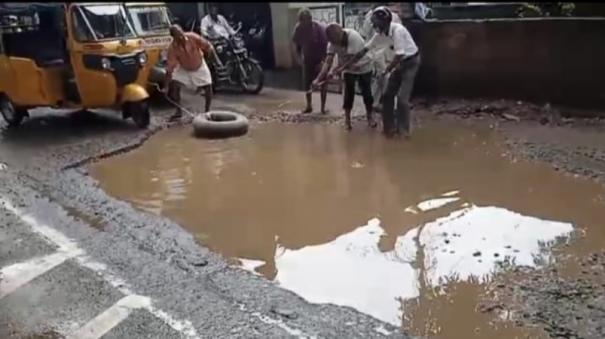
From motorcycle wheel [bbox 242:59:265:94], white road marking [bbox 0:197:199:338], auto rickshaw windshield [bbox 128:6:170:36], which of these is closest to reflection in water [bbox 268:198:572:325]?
white road marking [bbox 0:197:199:338]

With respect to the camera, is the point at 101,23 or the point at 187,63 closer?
the point at 101,23

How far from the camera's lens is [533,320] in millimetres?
3834

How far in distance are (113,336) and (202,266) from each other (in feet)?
3.56

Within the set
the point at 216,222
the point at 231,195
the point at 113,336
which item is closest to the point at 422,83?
the point at 231,195

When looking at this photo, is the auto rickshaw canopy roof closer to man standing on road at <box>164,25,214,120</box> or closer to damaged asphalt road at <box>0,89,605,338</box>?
man standing on road at <box>164,25,214,120</box>

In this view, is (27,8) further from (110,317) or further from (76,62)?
(110,317)

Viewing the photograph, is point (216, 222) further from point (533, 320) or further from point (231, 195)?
point (533, 320)

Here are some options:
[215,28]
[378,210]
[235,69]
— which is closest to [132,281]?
[378,210]

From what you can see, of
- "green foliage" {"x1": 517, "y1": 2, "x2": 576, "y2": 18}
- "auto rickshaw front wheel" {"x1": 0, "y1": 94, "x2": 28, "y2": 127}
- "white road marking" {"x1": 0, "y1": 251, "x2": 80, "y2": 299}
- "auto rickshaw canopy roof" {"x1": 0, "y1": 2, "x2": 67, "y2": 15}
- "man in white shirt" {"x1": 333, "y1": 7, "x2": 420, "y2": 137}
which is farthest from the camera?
"green foliage" {"x1": 517, "y1": 2, "x2": 576, "y2": 18}

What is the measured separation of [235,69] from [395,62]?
500 cm

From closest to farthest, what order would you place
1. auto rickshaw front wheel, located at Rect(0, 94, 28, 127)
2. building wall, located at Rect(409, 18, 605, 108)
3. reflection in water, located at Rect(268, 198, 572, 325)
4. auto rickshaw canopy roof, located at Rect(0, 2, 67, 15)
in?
reflection in water, located at Rect(268, 198, 572, 325), building wall, located at Rect(409, 18, 605, 108), auto rickshaw canopy roof, located at Rect(0, 2, 67, 15), auto rickshaw front wheel, located at Rect(0, 94, 28, 127)

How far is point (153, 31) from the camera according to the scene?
10.8 m

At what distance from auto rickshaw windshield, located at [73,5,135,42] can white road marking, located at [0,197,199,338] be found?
138 inches

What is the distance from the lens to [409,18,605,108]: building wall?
8.92 metres
